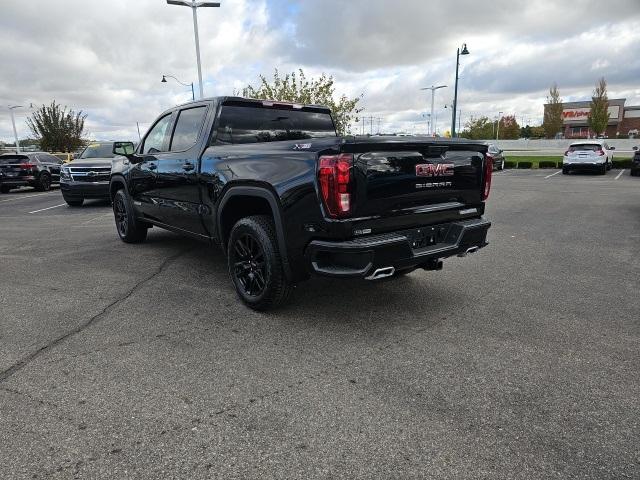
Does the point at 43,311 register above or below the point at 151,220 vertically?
below

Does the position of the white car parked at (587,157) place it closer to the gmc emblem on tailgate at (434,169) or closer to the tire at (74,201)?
the tire at (74,201)

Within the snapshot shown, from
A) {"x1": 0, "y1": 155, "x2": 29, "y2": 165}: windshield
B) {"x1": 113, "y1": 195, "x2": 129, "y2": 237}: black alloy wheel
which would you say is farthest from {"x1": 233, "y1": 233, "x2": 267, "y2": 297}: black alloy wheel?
{"x1": 0, "y1": 155, "x2": 29, "y2": 165}: windshield

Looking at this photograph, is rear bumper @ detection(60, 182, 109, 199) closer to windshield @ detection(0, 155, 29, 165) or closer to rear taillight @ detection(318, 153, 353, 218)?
windshield @ detection(0, 155, 29, 165)

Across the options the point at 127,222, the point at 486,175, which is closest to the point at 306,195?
the point at 486,175

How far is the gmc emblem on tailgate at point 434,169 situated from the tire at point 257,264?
1307 millimetres

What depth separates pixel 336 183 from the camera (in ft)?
10.8

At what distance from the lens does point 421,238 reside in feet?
12.5

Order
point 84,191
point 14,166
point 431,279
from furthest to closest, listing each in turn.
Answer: point 14,166
point 84,191
point 431,279

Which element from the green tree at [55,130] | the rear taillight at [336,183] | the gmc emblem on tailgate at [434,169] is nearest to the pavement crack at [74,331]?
the rear taillight at [336,183]

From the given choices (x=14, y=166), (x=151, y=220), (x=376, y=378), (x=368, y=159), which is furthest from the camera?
(x=14, y=166)

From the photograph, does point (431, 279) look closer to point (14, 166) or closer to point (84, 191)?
point (84, 191)

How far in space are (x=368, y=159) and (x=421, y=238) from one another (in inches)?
33.6

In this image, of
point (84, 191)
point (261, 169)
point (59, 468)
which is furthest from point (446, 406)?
point (84, 191)

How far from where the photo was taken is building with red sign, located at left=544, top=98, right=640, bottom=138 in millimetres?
73613
